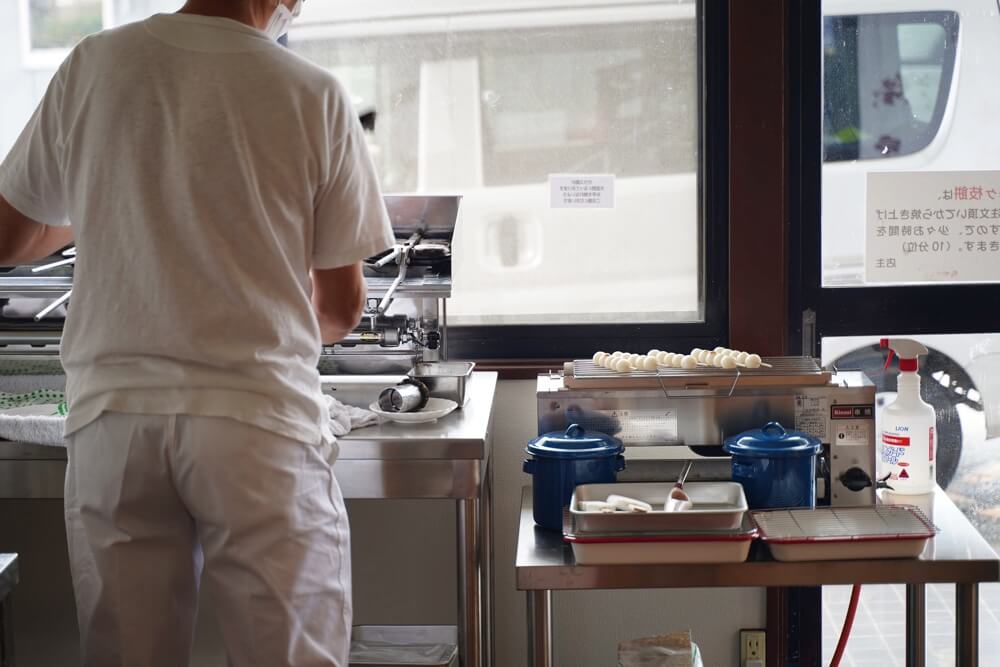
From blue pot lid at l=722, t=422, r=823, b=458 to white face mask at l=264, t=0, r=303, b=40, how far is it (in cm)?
98

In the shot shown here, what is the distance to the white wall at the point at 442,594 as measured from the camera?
8.43ft

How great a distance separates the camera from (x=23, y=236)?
63.0 inches

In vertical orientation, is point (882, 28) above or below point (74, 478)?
above

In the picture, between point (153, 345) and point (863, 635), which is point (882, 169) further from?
point (153, 345)

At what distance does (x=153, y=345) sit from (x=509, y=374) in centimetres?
127

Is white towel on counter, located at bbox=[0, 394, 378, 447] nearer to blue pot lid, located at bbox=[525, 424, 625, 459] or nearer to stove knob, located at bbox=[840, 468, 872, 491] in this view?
blue pot lid, located at bbox=[525, 424, 625, 459]

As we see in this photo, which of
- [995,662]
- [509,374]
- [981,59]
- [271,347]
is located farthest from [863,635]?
[271,347]

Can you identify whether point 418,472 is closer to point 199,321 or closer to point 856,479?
point 199,321

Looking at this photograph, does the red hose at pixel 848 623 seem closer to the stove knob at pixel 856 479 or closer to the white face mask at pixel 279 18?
the stove knob at pixel 856 479

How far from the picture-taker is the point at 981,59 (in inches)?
96.9

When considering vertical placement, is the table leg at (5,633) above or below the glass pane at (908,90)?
below

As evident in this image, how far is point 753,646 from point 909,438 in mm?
758

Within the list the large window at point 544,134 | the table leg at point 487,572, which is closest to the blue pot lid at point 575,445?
the table leg at point 487,572

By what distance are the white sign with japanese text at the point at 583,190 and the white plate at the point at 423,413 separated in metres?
0.66
